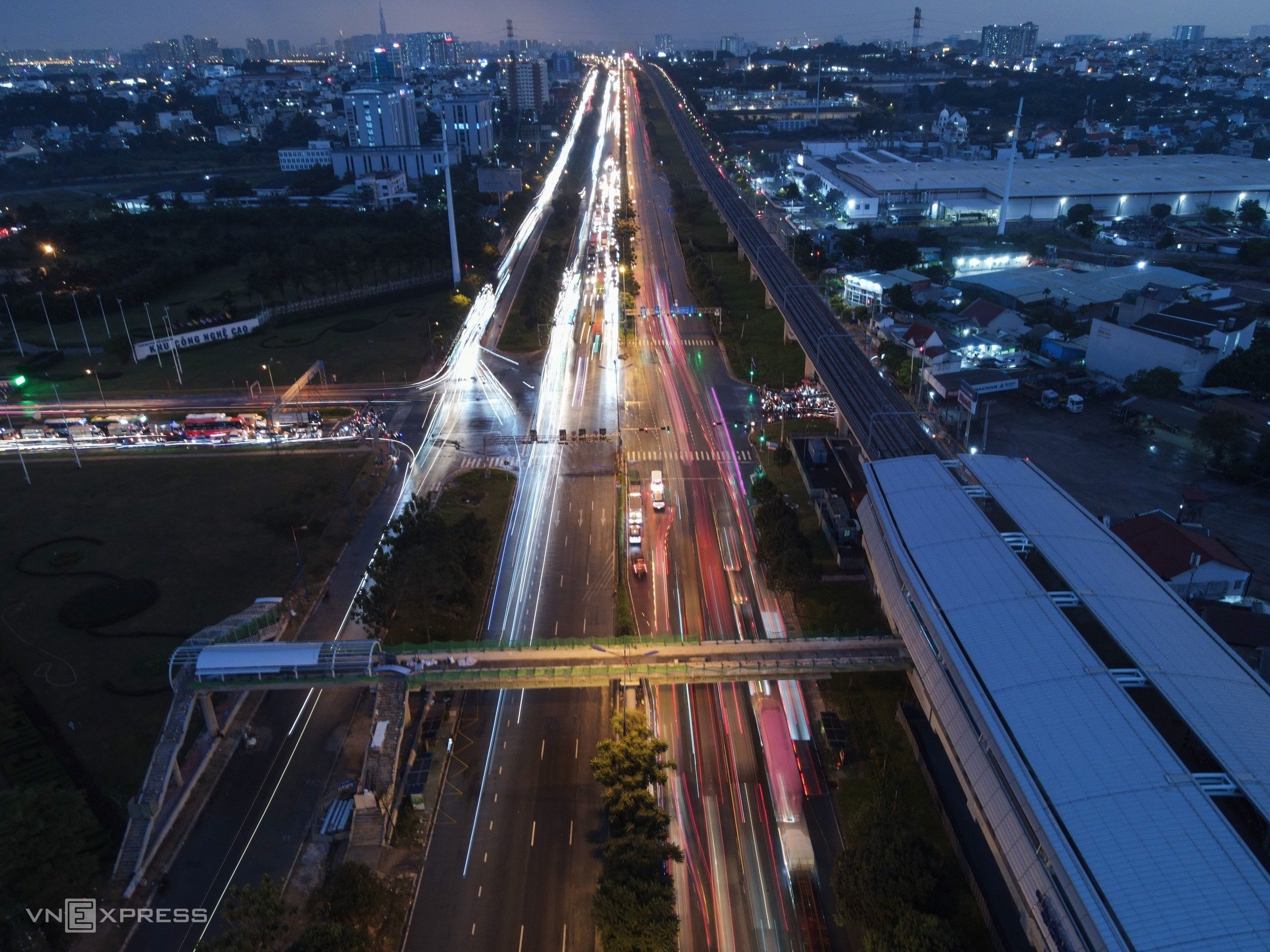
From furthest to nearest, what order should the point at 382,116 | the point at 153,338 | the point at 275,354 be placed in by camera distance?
1. the point at 382,116
2. the point at 153,338
3. the point at 275,354

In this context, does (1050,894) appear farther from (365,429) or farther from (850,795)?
(365,429)

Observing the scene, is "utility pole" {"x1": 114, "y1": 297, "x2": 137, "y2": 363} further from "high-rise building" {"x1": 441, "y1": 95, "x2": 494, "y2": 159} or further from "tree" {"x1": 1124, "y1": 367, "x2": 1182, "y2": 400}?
"high-rise building" {"x1": 441, "y1": 95, "x2": 494, "y2": 159}

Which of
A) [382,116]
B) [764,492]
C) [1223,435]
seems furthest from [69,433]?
[382,116]

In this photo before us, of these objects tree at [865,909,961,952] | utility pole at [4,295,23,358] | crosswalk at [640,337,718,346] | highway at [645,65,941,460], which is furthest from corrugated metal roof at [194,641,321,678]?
utility pole at [4,295,23,358]

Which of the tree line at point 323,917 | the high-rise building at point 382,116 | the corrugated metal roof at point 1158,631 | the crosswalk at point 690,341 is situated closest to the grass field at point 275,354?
the crosswalk at point 690,341

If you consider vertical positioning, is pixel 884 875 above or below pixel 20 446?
above

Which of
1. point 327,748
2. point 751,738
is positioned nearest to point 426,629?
point 327,748

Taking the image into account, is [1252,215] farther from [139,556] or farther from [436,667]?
[139,556]
